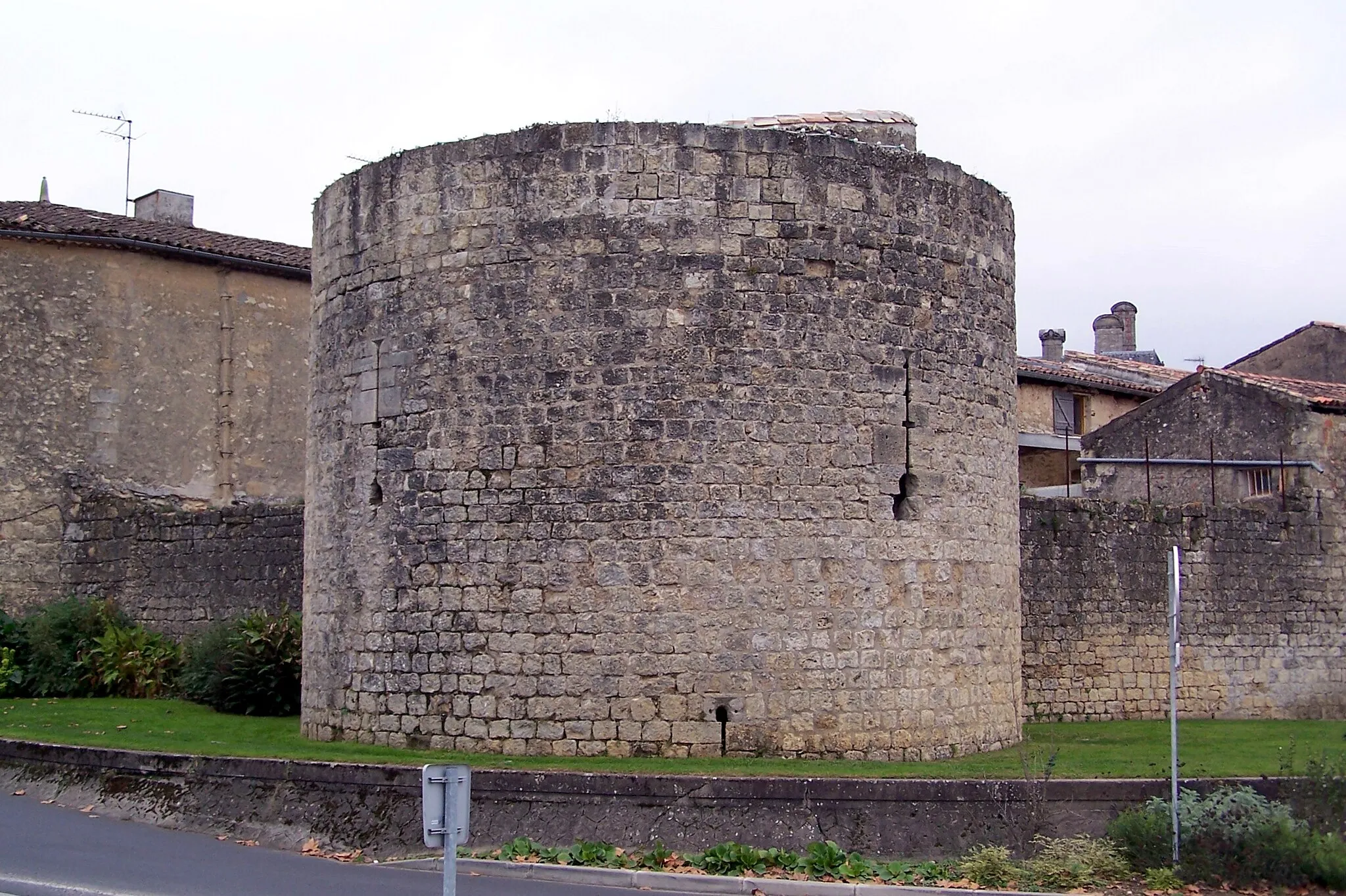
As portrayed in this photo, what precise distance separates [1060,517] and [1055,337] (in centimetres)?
1791

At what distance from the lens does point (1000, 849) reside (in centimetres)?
1113

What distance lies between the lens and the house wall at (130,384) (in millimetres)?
22531

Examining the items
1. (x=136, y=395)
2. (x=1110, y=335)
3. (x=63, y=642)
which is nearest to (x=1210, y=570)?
(x=63, y=642)

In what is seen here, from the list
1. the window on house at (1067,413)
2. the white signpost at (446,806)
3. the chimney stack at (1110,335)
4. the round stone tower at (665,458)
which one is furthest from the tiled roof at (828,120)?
the chimney stack at (1110,335)

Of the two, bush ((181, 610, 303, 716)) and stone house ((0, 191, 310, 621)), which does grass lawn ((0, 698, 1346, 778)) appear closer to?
bush ((181, 610, 303, 716))

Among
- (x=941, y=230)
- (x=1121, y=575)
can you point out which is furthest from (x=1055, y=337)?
(x=941, y=230)

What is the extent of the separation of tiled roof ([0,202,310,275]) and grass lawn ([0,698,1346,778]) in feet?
22.8

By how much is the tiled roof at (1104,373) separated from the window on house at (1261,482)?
275 inches

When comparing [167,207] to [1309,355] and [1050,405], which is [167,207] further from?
[1309,355]

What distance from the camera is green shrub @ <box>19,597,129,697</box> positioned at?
20734mm

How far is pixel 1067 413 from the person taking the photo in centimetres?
3194

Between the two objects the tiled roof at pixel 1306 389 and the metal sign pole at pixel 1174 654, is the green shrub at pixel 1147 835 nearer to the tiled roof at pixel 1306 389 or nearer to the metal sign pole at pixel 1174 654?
the metal sign pole at pixel 1174 654

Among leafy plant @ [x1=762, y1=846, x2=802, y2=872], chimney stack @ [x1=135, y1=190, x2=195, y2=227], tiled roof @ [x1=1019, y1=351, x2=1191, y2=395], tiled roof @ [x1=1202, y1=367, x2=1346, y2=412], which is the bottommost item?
leafy plant @ [x1=762, y1=846, x2=802, y2=872]

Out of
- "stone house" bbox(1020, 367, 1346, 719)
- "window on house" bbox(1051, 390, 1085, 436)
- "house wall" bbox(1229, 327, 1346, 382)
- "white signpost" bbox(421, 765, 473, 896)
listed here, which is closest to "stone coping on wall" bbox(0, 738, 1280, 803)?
"white signpost" bbox(421, 765, 473, 896)
